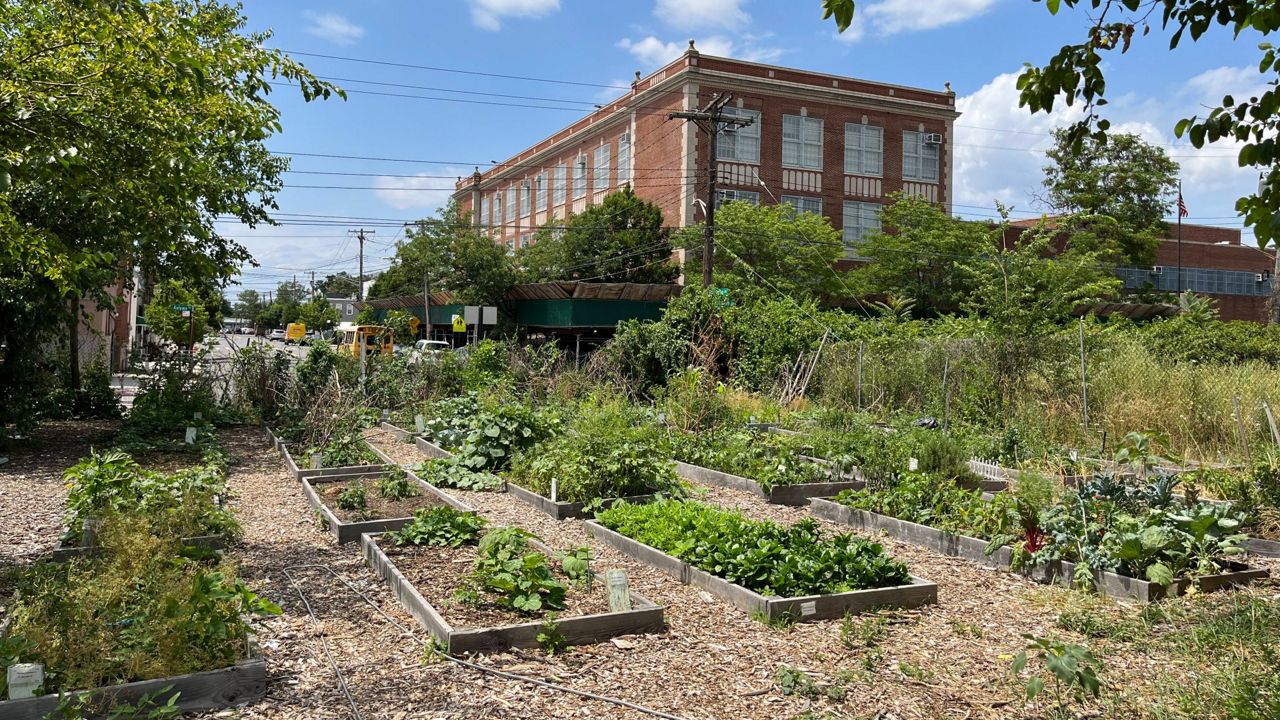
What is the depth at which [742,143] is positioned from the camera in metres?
41.6

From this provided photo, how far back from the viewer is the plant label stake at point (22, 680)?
405cm

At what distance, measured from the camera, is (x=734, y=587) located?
636cm

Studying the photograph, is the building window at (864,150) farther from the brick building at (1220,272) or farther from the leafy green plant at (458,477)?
the leafy green plant at (458,477)

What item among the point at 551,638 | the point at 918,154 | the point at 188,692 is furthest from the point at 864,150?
the point at 188,692

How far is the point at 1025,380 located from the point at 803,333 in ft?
19.6

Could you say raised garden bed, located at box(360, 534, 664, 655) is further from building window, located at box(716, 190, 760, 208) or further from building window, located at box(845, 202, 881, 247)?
building window, located at box(845, 202, 881, 247)

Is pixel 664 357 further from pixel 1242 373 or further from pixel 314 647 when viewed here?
pixel 314 647

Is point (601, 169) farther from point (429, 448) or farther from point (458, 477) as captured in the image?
point (458, 477)

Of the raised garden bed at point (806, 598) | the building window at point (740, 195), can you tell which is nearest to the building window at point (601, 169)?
the building window at point (740, 195)

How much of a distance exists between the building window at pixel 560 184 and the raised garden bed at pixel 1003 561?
45.5 meters

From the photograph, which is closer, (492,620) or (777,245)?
(492,620)

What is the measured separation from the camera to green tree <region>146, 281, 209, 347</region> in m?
16.5

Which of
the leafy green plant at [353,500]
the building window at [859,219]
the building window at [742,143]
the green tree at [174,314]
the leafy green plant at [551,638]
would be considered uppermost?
the building window at [742,143]

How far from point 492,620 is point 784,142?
3944 cm
